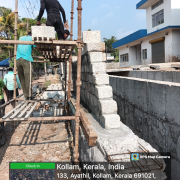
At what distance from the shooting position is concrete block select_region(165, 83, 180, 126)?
2.59m

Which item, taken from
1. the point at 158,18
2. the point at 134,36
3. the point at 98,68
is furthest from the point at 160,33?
the point at 98,68

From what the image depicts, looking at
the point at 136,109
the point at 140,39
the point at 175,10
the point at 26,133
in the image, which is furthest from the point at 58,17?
the point at 140,39

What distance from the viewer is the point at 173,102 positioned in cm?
271

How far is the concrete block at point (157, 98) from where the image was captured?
3015mm

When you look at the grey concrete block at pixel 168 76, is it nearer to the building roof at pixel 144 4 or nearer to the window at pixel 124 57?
the building roof at pixel 144 4

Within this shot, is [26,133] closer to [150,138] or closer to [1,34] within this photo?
[150,138]

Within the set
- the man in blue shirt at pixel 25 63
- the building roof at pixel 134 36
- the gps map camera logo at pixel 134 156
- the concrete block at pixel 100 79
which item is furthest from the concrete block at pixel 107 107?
the building roof at pixel 134 36

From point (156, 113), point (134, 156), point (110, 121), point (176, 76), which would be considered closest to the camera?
point (134, 156)

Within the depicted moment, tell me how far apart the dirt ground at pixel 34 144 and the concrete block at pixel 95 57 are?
2.29 metres

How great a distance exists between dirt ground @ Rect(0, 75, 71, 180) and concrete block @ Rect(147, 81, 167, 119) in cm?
217

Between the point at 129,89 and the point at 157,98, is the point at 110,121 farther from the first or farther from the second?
the point at 129,89

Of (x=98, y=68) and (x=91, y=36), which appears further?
(x=91, y=36)

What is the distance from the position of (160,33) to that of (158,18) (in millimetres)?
1741

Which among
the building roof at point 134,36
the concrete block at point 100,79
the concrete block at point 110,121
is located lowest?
the concrete block at point 110,121
